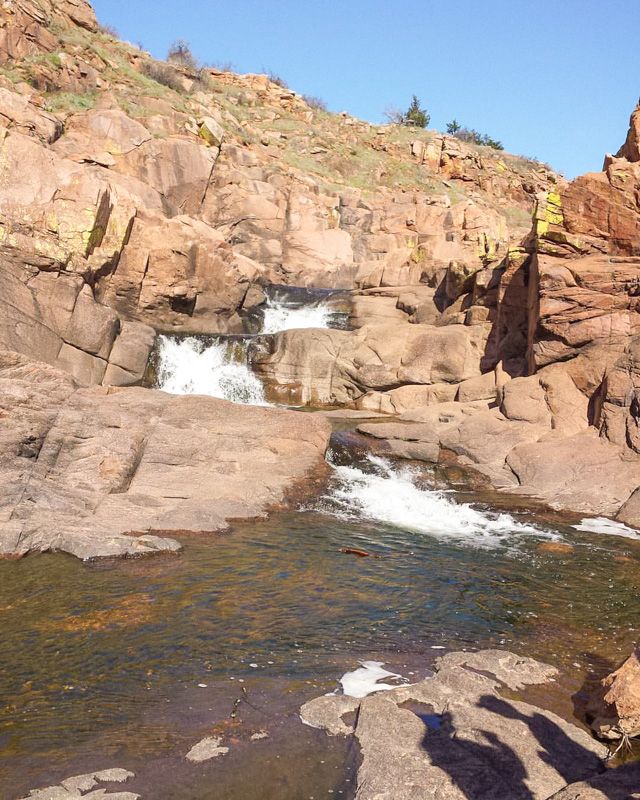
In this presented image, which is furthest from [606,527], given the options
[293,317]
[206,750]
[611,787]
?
[293,317]

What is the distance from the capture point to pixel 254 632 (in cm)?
649

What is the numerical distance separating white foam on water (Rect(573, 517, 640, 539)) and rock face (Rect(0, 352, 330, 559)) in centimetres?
482

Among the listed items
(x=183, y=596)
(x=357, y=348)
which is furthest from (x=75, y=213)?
(x=183, y=596)

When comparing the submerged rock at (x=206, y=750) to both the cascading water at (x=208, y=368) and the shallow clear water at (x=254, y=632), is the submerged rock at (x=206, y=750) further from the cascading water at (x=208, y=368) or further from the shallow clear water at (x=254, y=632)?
the cascading water at (x=208, y=368)

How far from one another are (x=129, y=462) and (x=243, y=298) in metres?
14.5

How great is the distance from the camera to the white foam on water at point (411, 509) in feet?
35.6

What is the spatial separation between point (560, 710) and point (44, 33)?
4002 cm

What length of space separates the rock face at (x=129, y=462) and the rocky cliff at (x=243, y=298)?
49mm

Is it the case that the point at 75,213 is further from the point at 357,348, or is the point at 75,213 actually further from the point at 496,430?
the point at 496,430

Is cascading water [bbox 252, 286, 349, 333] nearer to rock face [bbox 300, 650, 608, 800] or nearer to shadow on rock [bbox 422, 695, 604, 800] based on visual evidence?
rock face [bbox 300, 650, 608, 800]

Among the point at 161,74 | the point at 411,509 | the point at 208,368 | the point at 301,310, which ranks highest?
the point at 161,74

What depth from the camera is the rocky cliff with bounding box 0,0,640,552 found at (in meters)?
11.8

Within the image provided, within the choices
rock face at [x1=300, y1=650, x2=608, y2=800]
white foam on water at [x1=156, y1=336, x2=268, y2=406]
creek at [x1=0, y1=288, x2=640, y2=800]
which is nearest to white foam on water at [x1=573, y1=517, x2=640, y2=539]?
creek at [x1=0, y1=288, x2=640, y2=800]

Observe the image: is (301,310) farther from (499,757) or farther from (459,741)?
(499,757)
